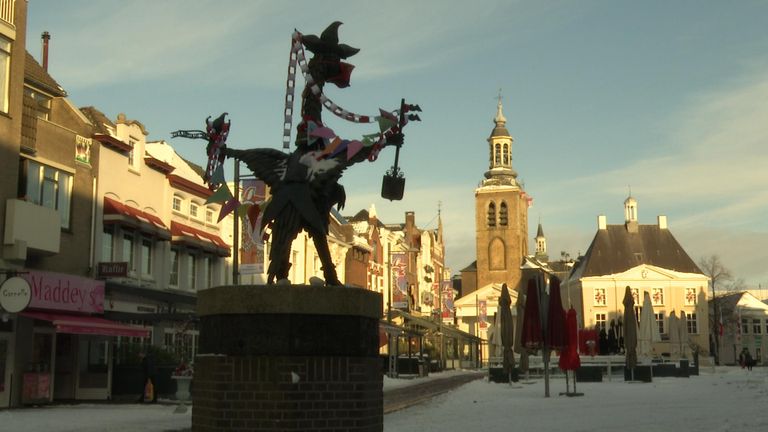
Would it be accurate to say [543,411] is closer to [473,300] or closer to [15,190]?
[15,190]

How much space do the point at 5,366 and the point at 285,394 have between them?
1738 cm

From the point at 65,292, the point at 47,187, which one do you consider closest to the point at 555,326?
the point at 65,292

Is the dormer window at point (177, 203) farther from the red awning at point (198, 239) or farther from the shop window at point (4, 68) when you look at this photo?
the shop window at point (4, 68)

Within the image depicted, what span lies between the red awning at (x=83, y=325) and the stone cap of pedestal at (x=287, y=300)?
15.9 meters

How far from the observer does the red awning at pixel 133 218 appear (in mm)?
29203

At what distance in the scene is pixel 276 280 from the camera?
10648 millimetres

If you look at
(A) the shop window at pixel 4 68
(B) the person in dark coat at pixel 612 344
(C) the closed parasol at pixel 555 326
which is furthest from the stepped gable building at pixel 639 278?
(A) the shop window at pixel 4 68

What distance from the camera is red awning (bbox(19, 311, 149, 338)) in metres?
24.1

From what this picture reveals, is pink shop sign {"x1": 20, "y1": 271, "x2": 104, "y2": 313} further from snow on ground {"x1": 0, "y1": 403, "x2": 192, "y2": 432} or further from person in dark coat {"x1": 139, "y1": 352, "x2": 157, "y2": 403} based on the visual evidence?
snow on ground {"x1": 0, "y1": 403, "x2": 192, "y2": 432}

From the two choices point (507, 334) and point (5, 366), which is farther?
point (507, 334)

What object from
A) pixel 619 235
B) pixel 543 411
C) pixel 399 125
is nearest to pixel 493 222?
pixel 619 235

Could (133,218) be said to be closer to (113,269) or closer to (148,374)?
(113,269)

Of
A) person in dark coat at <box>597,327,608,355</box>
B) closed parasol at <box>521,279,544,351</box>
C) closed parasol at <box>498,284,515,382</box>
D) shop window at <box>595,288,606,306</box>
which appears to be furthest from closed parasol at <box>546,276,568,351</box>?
shop window at <box>595,288,606,306</box>

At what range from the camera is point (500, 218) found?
127 meters
